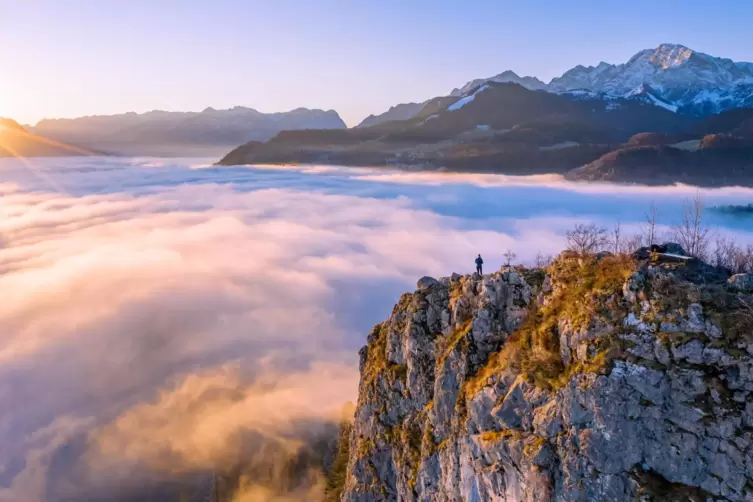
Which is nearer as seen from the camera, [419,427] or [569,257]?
[569,257]

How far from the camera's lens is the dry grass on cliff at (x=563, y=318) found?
25.3 m

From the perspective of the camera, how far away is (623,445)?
890 inches

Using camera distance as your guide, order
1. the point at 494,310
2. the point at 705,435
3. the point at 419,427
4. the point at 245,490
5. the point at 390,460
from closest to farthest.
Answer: the point at 705,435
the point at 494,310
the point at 419,427
the point at 390,460
the point at 245,490

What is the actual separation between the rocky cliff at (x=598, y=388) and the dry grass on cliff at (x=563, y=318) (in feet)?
0.26

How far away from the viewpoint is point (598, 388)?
2325 cm

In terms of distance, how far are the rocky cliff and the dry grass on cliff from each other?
0.08 m

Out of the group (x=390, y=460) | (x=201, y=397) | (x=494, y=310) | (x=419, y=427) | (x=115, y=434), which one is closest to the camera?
(x=494, y=310)

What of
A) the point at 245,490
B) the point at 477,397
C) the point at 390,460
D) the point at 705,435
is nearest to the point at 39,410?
the point at 245,490

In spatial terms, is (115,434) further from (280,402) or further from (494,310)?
(494,310)

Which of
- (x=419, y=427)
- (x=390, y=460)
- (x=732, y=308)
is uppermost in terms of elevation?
(x=732, y=308)

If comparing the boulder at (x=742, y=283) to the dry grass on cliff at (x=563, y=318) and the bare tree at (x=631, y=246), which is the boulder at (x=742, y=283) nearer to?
the dry grass on cliff at (x=563, y=318)

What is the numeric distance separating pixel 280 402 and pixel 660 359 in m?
161

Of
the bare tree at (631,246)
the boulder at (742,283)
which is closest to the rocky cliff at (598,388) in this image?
the boulder at (742,283)

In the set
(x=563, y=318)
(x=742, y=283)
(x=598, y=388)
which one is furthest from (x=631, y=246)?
(x=598, y=388)
